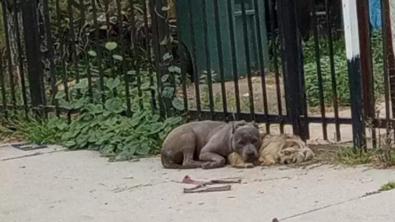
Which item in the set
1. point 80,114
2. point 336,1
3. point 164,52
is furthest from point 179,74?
point 336,1

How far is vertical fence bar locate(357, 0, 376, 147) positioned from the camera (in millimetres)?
6180

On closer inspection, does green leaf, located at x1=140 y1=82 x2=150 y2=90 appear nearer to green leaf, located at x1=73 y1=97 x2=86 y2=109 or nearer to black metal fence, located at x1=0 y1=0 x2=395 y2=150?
black metal fence, located at x1=0 y1=0 x2=395 y2=150

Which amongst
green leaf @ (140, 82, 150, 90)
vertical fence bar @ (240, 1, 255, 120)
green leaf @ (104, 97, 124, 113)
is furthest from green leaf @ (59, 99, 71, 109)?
vertical fence bar @ (240, 1, 255, 120)

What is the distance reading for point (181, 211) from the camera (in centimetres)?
524

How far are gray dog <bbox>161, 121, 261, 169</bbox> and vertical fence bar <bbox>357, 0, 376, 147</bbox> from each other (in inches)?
30.6

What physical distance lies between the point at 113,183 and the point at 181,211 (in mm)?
1072

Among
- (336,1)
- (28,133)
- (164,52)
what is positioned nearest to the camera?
(164,52)

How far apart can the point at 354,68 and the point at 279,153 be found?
0.75 meters

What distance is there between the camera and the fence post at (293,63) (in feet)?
21.8

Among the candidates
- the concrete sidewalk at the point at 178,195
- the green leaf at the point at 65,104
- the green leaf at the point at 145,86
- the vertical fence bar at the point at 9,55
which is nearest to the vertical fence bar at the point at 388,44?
the concrete sidewalk at the point at 178,195

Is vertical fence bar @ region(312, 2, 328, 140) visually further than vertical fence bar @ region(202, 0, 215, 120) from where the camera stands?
No

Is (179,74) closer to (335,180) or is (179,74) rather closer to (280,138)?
(280,138)

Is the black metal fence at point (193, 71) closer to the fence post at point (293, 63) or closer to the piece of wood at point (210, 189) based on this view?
the fence post at point (293, 63)

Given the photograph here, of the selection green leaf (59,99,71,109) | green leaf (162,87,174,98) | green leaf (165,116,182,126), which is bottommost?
green leaf (165,116,182,126)
